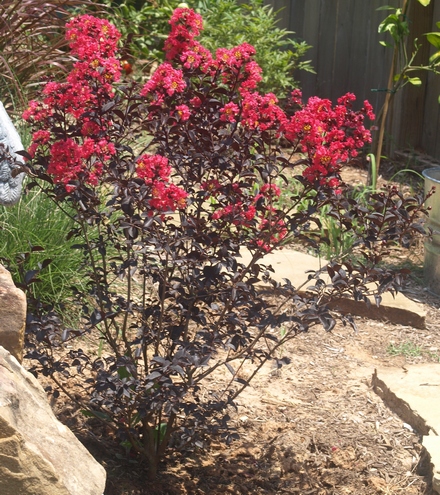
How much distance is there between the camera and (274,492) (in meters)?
2.79

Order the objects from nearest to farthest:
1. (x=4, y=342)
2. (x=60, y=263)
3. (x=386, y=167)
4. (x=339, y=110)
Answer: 1. (x=4, y=342)
2. (x=339, y=110)
3. (x=60, y=263)
4. (x=386, y=167)

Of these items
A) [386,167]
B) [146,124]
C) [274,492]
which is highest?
[146,124]

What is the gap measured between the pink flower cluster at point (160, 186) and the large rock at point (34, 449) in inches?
21.6

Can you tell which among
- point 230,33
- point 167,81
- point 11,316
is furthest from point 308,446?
point 230,33

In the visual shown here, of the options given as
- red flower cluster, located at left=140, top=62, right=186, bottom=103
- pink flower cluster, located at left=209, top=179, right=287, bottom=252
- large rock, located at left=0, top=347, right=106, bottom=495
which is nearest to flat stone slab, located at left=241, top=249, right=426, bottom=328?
pink flower cluster, located at left=209, top=179, right=287, bottom=252

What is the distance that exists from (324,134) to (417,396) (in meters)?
1.33

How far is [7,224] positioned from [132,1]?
4.75 metres

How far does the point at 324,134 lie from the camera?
2.43 metres

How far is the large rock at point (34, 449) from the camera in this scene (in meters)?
1.53

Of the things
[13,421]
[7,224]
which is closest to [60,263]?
[7,224]

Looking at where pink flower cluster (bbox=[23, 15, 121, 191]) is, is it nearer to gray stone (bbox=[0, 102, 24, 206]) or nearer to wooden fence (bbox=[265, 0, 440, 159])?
gray stone (bbox=[0, 102, 24, 206])

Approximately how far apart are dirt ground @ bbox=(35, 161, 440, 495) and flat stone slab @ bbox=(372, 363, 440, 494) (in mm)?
47

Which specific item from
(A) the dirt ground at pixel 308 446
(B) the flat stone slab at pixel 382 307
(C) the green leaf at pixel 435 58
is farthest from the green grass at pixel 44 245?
(C) the green leaf at pixel 435 58

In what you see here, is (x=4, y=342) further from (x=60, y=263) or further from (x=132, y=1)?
(x=132, y=1)
